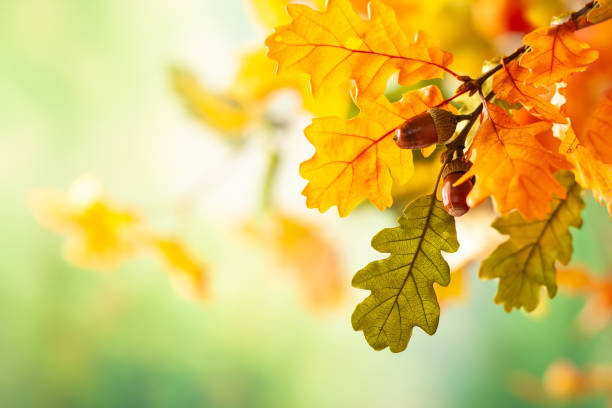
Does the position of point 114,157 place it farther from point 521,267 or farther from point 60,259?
point 521,267

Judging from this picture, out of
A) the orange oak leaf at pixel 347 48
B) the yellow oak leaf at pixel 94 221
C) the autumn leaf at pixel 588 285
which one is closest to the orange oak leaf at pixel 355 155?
the orange oak leaf at pixel 347 48

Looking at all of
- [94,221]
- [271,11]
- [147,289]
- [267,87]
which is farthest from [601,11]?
[147,289]

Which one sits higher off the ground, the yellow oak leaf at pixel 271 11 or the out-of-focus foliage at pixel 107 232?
the yellow oak leaf at pixel 271 11

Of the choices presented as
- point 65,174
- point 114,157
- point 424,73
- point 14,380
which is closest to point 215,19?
point 114,157

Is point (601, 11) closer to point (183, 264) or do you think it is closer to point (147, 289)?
point (183, 264)

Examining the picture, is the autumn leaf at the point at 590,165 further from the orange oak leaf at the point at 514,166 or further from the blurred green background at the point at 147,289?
the blurred green background at the point at 147,289

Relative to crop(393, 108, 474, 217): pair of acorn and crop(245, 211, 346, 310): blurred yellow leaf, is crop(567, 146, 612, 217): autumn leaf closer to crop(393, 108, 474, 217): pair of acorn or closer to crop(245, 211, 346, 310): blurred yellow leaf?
crop(393, 108, 474, 217): pair of acorn
